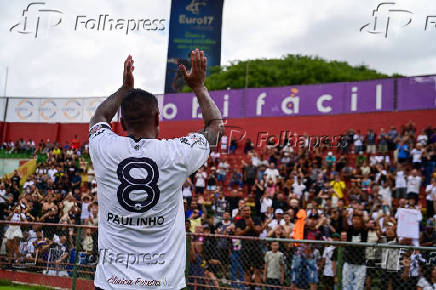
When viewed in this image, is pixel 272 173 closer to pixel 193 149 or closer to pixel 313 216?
pixel 313 216

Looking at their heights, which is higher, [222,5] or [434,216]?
[222,5]

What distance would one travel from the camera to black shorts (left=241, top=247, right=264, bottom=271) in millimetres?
7797

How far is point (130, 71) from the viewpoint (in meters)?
2.92

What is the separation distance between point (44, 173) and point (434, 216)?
46.0 feet

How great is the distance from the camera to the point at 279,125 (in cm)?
2264

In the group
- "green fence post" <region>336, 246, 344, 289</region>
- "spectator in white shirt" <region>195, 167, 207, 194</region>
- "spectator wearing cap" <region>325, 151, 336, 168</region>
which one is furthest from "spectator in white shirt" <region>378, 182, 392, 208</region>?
"green fence post" <region>336, 246, 344, 289</region>

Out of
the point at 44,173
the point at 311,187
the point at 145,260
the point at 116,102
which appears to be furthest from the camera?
the point at 44,173

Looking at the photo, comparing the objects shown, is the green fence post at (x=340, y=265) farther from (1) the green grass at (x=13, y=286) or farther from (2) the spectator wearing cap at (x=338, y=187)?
(2) the spectator wearing cap at (x=338, y=187)

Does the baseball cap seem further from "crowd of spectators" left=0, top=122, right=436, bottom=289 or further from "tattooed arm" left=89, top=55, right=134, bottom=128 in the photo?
"tattooed arm" left=89, top=55, right=134, bottom=128

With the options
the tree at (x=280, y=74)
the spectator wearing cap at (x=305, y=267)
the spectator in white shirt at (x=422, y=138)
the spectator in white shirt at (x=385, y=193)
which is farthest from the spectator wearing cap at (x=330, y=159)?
the tree at (x=280, y=74)

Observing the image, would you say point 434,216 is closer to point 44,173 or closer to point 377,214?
point 377,214

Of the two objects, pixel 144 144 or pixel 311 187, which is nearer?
pixel 144 144

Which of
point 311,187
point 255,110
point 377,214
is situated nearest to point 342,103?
point 255,110

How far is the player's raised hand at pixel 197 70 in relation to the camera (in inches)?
102
